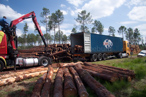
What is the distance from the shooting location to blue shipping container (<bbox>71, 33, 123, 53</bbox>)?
1273cm

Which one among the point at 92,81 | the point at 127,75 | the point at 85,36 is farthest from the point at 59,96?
the point at 85,36

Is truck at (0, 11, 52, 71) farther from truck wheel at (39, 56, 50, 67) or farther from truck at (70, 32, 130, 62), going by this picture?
truck at (70, 32, 130, 62)

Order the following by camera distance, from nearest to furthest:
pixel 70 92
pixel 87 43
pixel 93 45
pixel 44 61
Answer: pixel 70 92
pixel 44 61
pixel 87 43
pixel 93 45

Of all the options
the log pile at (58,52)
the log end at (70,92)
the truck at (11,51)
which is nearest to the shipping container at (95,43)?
the log pile at (58,52)

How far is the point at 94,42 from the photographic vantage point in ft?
44.6

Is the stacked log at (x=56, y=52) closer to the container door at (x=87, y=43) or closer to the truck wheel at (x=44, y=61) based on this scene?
the container door at (x=87, y=43)

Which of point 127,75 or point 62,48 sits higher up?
point 62,48

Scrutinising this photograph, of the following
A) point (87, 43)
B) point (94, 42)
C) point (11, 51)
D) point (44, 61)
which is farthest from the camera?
point (94, 42)

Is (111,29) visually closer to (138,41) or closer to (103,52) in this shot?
(138,41)

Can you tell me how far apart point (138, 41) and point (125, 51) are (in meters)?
42.7

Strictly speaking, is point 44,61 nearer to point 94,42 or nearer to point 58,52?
point 58,52

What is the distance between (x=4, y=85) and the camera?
5.14 meters

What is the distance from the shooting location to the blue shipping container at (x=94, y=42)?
1273 centimetres

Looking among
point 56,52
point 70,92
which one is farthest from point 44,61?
point 70,92
